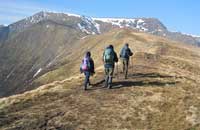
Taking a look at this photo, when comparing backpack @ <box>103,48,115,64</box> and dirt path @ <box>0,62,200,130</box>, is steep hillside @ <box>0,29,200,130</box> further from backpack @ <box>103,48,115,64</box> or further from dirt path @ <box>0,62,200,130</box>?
backpack @ <box>103,48,115,64</box>

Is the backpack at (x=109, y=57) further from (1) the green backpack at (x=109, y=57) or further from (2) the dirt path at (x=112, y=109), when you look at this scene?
(2) the dirt path at (x=112, y=109)

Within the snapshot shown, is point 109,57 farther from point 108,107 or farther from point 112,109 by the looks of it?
point 112,109

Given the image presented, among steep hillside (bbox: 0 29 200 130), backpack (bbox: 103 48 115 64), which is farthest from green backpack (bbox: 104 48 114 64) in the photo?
steep hillside (bbox: 0 29 200 130)

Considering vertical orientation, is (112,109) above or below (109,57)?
below

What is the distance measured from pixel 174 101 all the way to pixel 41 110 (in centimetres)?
1081

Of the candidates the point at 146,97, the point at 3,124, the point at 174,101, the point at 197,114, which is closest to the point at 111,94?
the point at 146,97

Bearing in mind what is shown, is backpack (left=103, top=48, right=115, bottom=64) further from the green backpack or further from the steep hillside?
the steep hillside

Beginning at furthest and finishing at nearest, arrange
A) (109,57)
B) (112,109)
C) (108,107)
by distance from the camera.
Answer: (109,57) < (108,107) < (112,109)

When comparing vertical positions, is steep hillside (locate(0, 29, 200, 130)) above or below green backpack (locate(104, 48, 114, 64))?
below

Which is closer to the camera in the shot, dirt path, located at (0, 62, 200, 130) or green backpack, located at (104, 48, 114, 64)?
dirt path, located at (0, 62, 200, 130)

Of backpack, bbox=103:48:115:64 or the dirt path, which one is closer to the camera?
the dirt path

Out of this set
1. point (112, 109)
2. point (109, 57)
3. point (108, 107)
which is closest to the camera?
point (112, 109)

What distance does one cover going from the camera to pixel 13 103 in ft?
122

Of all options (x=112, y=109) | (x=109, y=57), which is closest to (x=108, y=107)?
(x=112, y=109)
